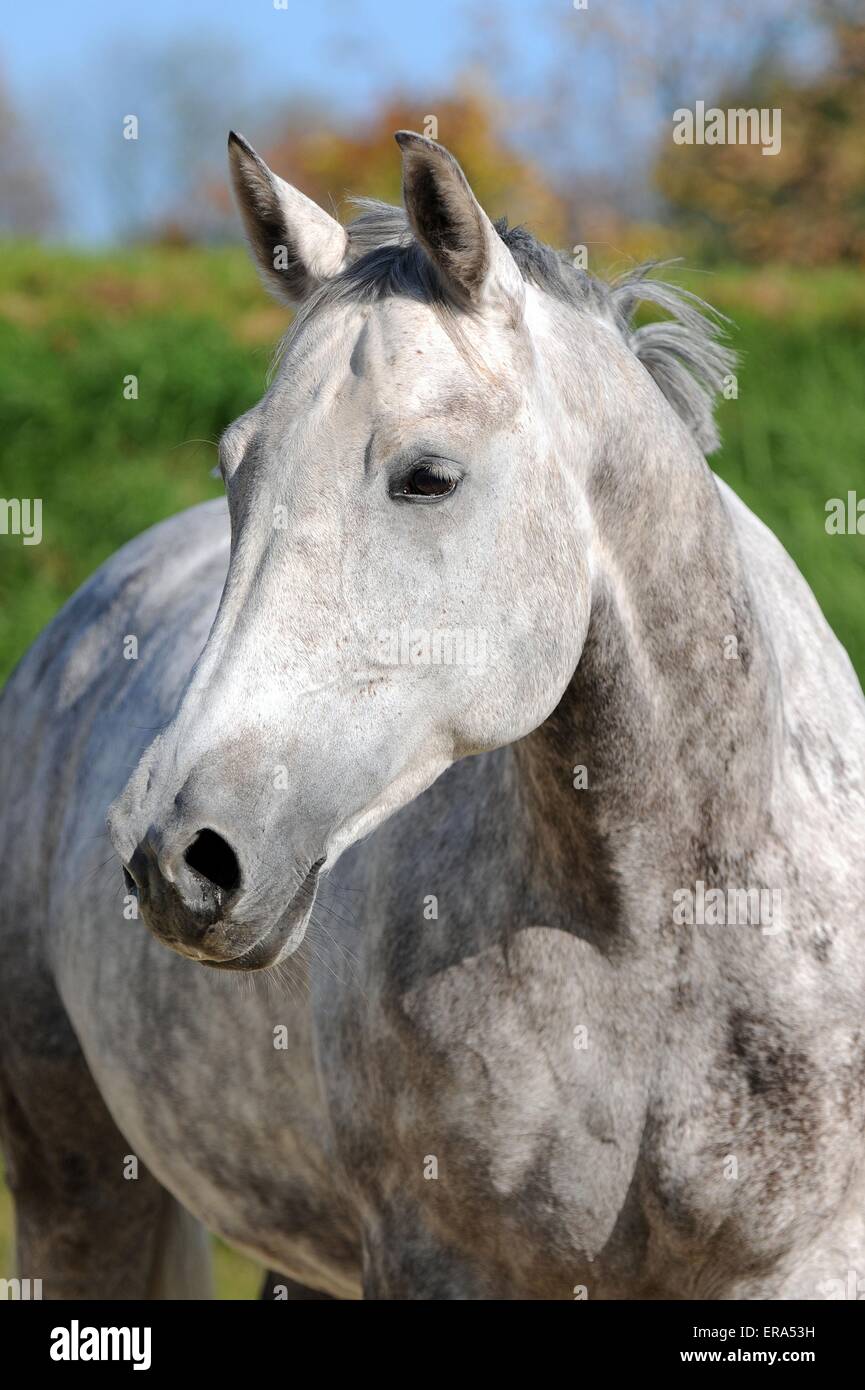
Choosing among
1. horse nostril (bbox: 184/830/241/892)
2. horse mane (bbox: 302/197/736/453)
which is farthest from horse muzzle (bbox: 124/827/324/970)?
horse mane (bbox: 302/197/736/453)

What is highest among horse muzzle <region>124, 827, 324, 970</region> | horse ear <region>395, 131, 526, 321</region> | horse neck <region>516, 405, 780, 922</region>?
horse ear <region>395, 131, 526, 321</region>

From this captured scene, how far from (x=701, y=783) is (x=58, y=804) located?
2.06 metres

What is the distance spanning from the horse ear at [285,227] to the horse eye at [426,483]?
409 millimetres

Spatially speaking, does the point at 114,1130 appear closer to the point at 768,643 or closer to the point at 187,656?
the point at 187,656

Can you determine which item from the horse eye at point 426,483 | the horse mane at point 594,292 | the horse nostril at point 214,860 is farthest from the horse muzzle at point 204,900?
the horse mane at point 594,292

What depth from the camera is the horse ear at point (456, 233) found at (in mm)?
2059

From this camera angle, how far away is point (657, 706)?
235 centimetres

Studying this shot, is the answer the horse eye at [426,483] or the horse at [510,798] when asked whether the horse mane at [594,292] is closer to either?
the horse at [510,798]

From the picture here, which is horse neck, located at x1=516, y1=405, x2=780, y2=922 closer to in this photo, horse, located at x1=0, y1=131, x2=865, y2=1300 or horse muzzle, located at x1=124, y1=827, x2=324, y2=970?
horse, located at x1=0, y1=131, x2=865, y2=1300

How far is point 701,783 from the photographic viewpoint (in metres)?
2.38

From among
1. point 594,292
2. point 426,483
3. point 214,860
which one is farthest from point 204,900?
point 594,292

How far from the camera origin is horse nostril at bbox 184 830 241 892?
1.93m

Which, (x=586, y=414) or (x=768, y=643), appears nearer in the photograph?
(x=586, y=414)
